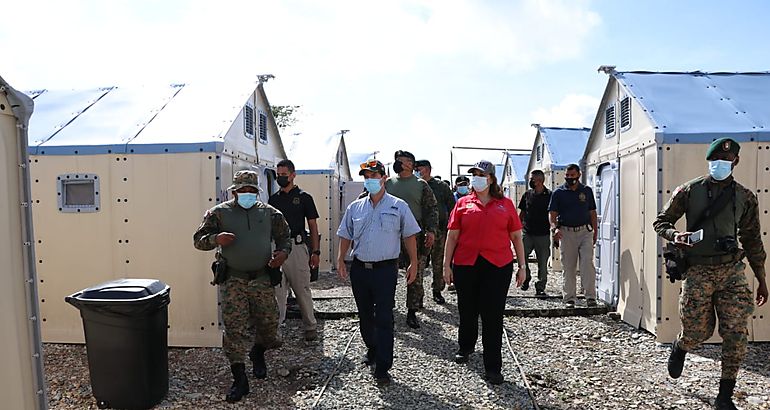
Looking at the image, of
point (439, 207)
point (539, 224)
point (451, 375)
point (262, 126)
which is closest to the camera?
point (451, 375)

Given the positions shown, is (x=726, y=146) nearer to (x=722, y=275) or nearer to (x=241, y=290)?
(x=722, y=275)

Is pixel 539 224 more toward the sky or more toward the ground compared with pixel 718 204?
more toward the ground

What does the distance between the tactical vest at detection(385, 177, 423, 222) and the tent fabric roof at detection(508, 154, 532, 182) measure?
1202cm

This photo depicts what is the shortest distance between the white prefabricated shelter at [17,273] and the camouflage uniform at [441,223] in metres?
5.23

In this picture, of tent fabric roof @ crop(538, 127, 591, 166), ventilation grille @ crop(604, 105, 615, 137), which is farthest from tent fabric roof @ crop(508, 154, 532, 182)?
ventilation grille @ crop(604, 105, 615, 137)

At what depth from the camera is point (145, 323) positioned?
4516 mm

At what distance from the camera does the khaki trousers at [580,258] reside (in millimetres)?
7820

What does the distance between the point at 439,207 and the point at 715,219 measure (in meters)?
4.27

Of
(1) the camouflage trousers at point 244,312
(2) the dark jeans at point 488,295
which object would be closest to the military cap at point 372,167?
(2) the dark jeans at point 488,295

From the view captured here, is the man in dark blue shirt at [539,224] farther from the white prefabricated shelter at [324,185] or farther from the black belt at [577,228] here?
the white prefabricated shelter at [324,185]

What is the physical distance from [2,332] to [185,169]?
3.14 metres

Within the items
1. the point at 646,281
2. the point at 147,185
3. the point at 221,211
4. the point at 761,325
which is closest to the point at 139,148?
the point at 147,185

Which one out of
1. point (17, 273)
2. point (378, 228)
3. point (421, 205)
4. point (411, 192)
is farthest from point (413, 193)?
point (17, 273)

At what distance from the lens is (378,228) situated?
503 cm
